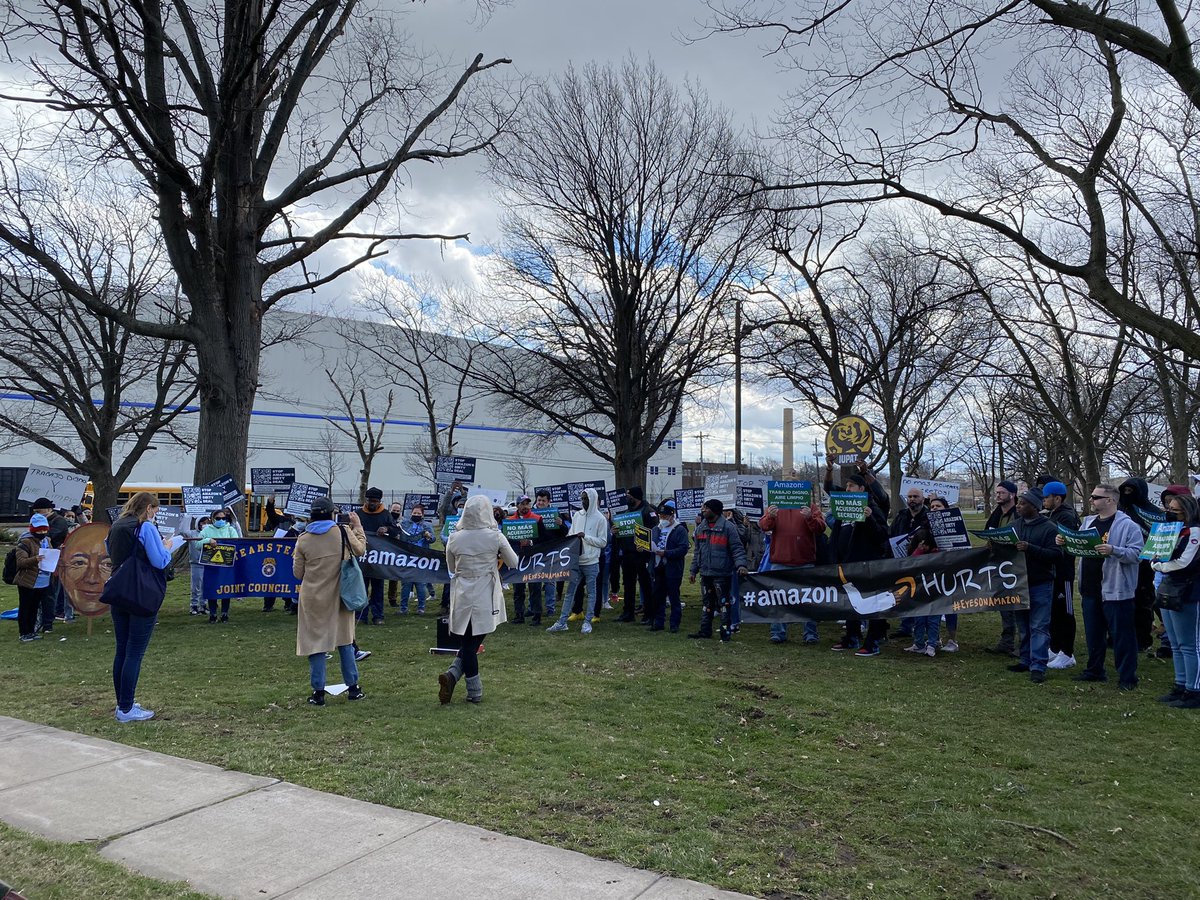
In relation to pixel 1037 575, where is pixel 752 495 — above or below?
above

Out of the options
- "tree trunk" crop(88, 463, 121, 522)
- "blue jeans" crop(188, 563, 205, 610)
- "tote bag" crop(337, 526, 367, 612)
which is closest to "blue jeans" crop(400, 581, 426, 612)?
"blue jeans" crop(188, 563, 205, 610)

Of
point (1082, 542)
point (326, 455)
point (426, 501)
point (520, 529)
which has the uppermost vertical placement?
point (326, 455)

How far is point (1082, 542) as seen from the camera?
8.60 meters

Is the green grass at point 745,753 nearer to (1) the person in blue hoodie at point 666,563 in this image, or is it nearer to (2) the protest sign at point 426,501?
(1) the person in blue hoodie at point 666,563

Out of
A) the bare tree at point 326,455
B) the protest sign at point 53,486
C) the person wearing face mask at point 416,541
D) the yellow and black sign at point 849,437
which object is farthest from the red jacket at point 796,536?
the bare tree at point 326,455

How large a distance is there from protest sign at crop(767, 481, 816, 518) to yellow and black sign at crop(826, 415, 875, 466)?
72cm

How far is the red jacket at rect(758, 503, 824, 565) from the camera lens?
11.8 m

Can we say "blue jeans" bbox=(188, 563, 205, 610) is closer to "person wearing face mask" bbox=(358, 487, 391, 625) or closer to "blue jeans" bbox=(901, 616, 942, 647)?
"person wearing face mask" bbox=(358, 487, 391, 625)

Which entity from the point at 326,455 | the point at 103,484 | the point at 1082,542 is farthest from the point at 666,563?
the point at 326,455

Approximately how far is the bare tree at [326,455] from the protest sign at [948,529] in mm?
52239

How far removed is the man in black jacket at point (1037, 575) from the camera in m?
9.09

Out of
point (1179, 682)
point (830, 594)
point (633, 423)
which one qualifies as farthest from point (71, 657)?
point (633, 423)

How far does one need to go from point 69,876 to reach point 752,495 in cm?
1054

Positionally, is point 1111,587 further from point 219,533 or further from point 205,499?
point 205,499
